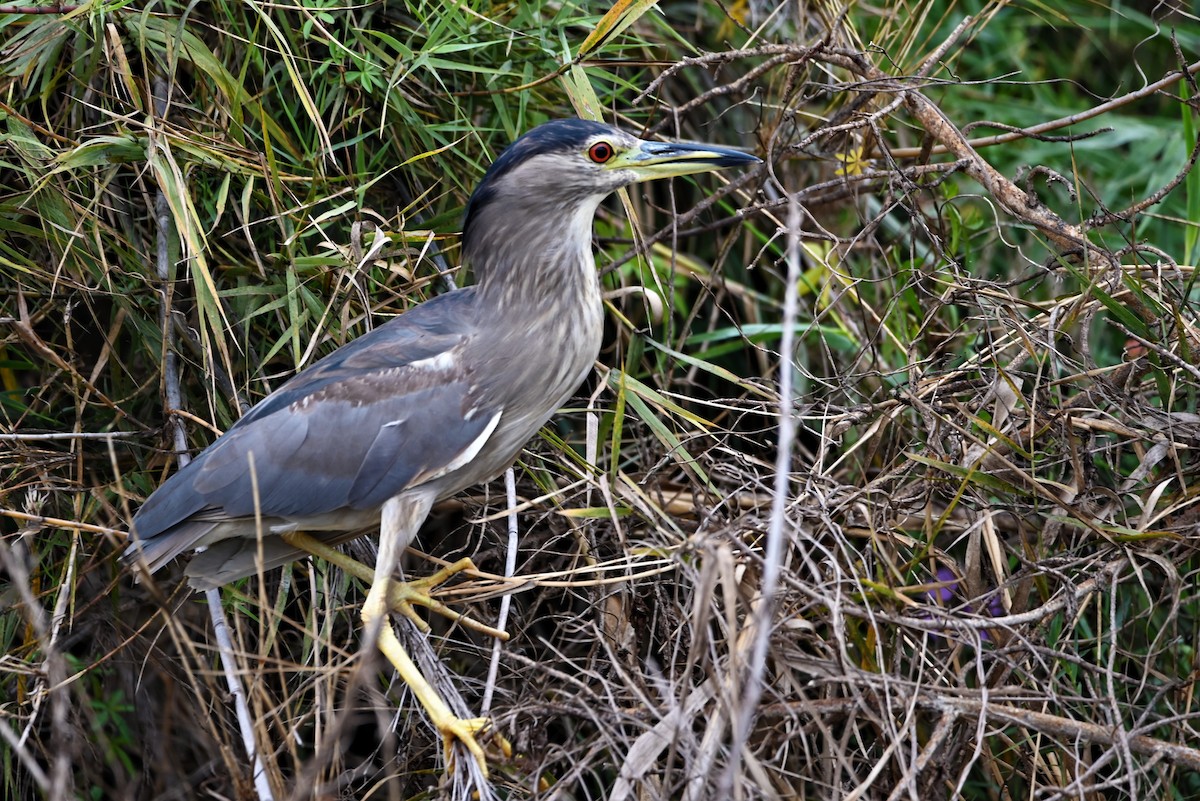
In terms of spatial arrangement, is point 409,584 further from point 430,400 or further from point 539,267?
point 539,267

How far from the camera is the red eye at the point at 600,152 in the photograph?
8.46 feet

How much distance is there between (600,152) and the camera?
2584 mm

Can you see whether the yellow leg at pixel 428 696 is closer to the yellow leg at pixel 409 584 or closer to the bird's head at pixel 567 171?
the yellow leg at pixel 409 584

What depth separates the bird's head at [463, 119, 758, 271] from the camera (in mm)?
2568

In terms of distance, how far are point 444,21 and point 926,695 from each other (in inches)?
72.6

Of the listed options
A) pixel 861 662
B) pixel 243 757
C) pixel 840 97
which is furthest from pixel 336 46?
pixel 861 662

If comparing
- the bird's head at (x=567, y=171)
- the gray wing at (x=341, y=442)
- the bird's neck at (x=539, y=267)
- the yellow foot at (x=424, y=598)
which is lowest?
the yellow foot at (x=424, y=598)

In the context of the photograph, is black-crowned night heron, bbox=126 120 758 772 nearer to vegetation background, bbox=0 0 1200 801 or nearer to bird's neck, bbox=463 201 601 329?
bird's neck, bbox=463 201 601 329

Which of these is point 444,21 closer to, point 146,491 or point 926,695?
point 146,491

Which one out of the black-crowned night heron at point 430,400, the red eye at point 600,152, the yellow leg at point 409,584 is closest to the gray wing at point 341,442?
the black-crowned night heron at point 430,400

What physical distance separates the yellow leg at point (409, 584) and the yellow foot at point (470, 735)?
226mm

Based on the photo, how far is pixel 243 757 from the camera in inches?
103

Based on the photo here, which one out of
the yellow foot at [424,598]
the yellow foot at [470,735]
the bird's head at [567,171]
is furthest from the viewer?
the bird's head at [567,171]

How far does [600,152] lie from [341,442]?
847 millimetres
